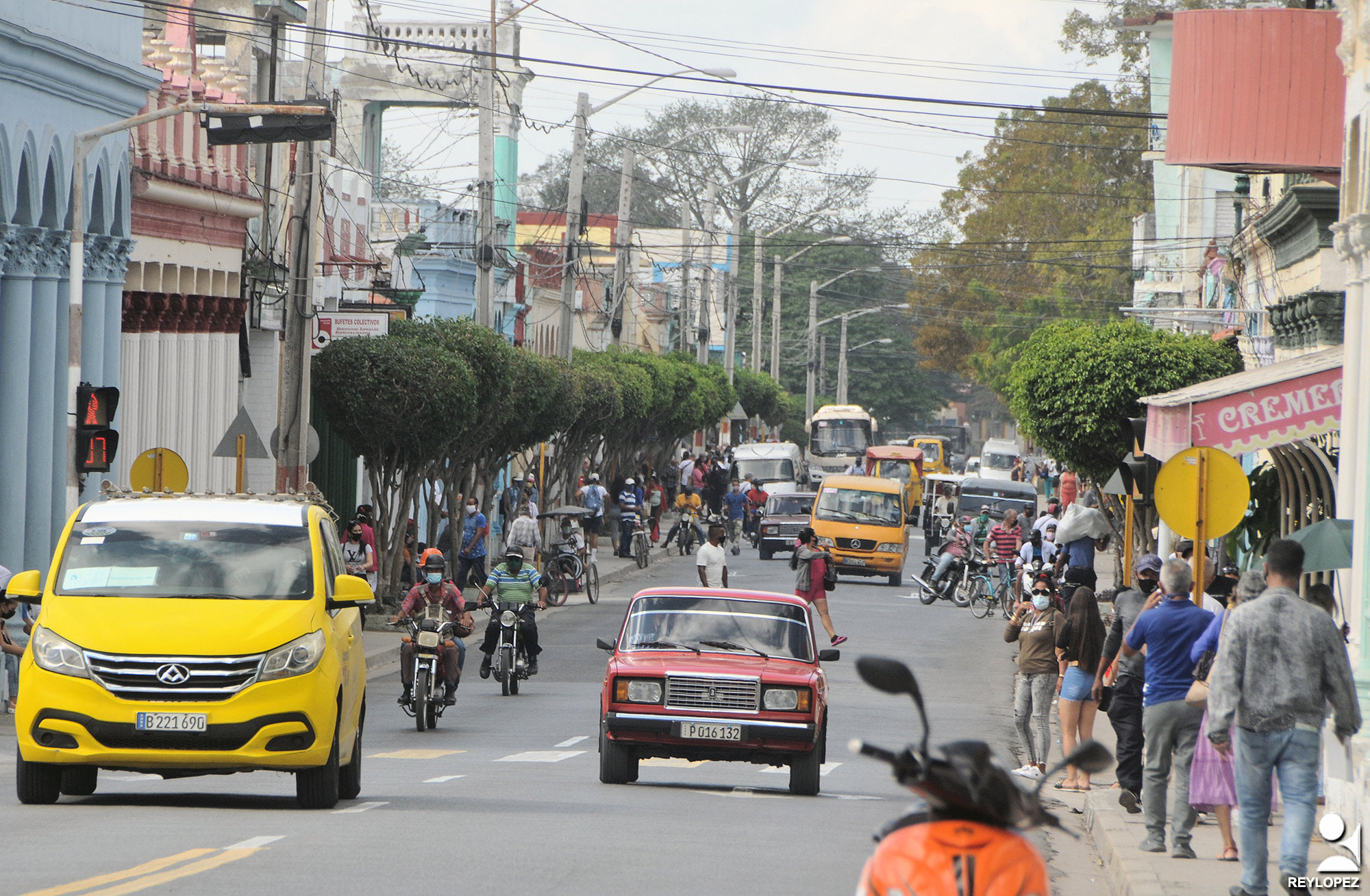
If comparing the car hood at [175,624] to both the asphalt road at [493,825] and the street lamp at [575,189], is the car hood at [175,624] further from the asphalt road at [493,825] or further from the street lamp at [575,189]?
the street lamp at [575,189]

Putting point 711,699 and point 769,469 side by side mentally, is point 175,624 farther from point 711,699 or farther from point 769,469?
point 769,469

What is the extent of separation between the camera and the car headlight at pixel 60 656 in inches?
447

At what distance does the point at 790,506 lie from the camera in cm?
4578

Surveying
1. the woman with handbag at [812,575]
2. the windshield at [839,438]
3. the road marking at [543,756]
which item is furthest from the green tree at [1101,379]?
the windshield at [839,438]

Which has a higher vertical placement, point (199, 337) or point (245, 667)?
point (199, 337)

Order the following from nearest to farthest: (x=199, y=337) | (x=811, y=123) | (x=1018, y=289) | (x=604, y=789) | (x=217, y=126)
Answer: (x=604, y=789) < (x=217, y=126) < (x=199, y=337) < (x=1018, y=289) < (x=811, y=123)

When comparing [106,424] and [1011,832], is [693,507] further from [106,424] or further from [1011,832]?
[1011,832]

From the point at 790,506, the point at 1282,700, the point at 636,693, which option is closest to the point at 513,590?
the point at 636,693

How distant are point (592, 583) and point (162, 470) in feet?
47.1

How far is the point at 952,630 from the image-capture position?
3247 centimetres

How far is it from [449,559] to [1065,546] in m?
13.1

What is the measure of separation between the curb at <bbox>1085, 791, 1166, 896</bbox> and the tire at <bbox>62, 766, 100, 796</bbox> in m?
6.19

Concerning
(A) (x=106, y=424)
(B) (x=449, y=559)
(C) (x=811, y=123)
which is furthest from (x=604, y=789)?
(C) (x=811, y=123)

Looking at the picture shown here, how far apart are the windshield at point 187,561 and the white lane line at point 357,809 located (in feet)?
4.38
